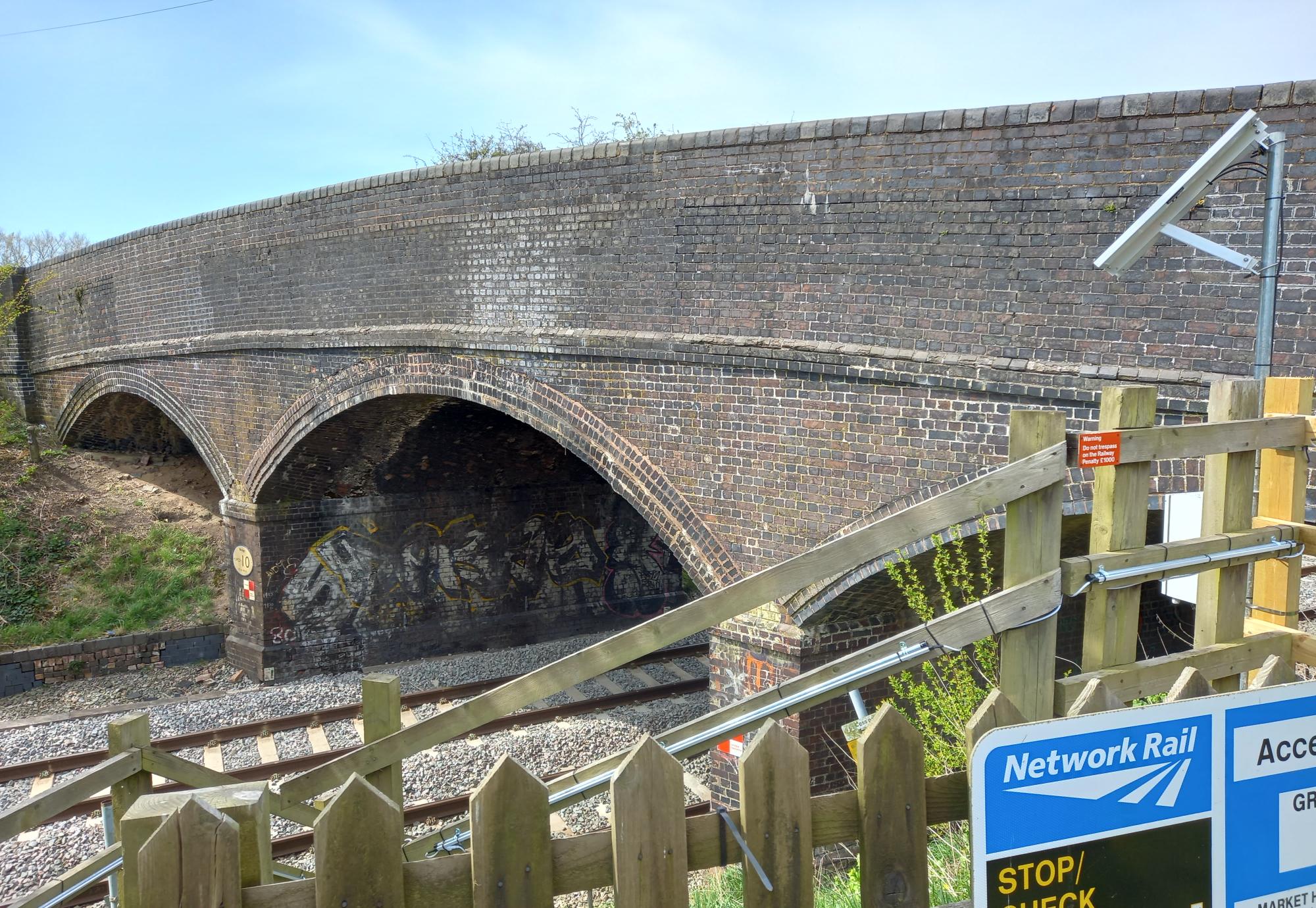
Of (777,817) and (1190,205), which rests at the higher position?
(1190,205)

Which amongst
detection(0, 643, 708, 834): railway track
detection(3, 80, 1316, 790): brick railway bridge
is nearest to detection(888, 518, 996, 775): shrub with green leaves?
detection(3, 80, 1316, 790): brick railway bridge

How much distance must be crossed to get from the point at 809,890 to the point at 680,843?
313 mm

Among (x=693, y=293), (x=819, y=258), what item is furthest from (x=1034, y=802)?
(x=693, y=293)

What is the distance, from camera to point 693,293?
859 centimetres

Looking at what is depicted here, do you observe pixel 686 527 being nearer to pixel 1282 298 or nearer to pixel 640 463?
pixel 640 463

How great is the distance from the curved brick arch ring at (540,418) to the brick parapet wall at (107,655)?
4.12 meters

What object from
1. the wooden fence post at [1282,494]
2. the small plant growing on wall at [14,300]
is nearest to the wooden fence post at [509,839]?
the wooden fence post at [1282,494]

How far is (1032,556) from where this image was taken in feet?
9.98

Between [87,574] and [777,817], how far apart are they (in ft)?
58.9

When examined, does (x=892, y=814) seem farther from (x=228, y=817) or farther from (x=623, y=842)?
(x=228, y=817)

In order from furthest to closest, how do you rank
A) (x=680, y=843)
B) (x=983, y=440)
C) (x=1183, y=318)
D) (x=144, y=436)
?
(x=144, y=436) → (x=983, y=440) → (x=1183, y=318) → (x=680, y=843)

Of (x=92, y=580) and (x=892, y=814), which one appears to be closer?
(x=892, y=814)

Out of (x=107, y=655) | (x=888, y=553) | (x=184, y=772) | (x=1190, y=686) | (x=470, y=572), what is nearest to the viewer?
(x=1190, y=686)

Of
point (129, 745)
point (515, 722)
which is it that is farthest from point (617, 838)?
point (515, 722)
